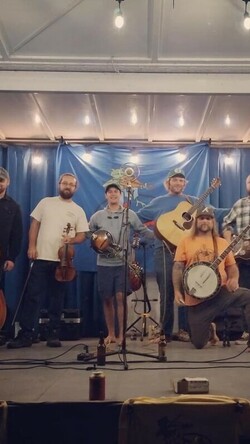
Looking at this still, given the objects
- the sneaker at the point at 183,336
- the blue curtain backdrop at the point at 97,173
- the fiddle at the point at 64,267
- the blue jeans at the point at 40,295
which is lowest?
the sneaker at the point at 183,336

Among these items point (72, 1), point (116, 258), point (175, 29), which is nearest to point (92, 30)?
point (72, 1)

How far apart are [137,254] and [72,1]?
317cm

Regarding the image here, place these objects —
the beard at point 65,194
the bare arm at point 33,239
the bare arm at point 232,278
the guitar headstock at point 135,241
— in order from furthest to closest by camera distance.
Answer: the guitar headstock at point 135,241, the beard at point 65,194, the bare arm at point 33,239, the bare arm at point 232,278

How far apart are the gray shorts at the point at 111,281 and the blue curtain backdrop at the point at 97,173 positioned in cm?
112

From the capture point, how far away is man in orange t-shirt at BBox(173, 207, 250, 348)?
4508mm

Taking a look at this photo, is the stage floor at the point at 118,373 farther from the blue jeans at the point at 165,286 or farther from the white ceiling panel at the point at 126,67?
the white ceiling panel at the point at 126,67

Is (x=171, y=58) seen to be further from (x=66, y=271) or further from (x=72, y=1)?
(x=66, y=271)

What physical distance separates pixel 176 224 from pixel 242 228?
916 millimetres

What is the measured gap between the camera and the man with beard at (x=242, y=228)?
5305 mm

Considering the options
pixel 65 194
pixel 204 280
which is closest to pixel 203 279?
pixel 204 280

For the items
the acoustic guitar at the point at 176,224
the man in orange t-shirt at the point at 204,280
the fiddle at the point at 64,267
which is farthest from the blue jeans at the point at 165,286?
the fiddle at the point at 64,267

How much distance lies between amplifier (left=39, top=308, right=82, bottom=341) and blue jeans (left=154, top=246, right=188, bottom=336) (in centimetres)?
117

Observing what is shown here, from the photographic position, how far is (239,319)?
18.0 feet

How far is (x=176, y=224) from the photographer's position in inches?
207
